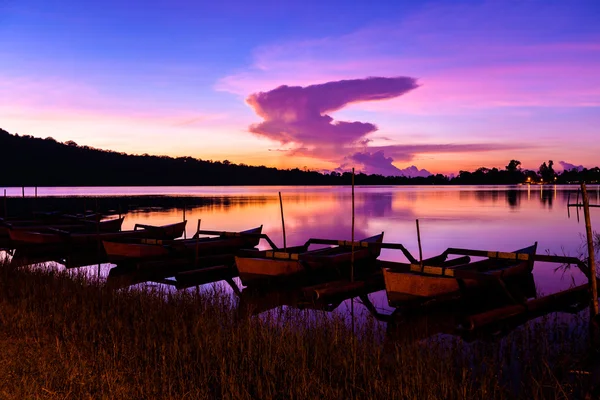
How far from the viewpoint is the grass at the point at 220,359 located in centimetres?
614

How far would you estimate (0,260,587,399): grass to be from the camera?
20.1 feet

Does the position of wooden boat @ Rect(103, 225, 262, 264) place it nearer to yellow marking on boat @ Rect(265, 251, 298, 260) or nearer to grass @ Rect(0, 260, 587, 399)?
yellow marking on boat @ Rect(265, 251, 298, 260)

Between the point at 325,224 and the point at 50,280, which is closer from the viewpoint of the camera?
the point at 50,280

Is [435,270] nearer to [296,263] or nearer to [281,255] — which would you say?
[296,263]

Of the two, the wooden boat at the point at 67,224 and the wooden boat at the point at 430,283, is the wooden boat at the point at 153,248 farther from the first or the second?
the wooden boat at the point at 430,283

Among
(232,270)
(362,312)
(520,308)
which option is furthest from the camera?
(232,270)

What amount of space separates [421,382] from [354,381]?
2.81 feet

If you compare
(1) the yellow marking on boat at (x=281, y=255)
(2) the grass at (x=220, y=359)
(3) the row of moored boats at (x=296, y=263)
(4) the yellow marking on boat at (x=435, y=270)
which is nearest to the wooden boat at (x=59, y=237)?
(3) the row of moored boats at (x=296, y=263)

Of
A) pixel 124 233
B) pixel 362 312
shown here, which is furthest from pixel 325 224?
pixel 362 312

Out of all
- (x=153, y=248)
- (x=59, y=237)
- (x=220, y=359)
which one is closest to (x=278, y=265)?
(x=153, y=248)

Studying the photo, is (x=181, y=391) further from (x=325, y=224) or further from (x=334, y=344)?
(x=325, y=224)

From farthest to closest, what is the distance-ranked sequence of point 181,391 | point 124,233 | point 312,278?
1. point 124,233
2. point 312,278
3. point 181,391

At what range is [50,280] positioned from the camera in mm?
13320

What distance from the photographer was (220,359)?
7172 mm
